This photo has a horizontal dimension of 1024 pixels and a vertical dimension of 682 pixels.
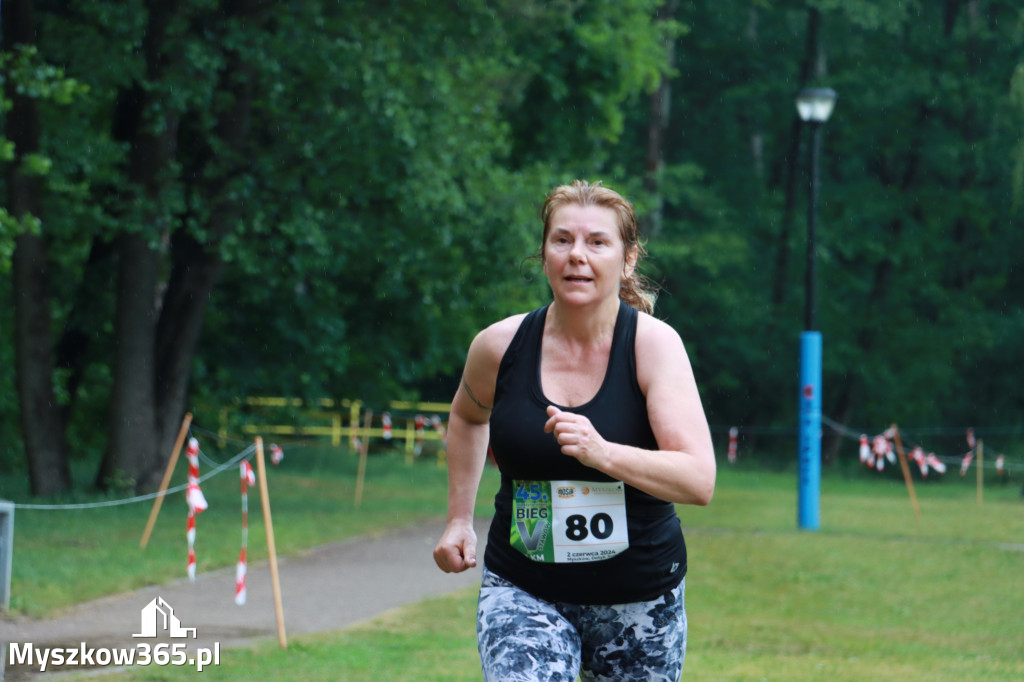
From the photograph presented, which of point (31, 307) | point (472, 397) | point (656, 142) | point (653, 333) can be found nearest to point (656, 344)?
point (653, 333)

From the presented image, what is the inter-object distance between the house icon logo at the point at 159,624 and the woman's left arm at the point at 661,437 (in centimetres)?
653

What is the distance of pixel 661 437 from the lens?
3328mm

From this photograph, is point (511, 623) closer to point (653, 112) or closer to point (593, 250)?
point (593, 250)

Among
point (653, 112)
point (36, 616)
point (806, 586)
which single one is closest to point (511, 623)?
point (36, 616)

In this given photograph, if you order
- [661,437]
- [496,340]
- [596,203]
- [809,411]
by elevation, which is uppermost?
[596,203]

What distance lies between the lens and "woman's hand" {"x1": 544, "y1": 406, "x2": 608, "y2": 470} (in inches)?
123

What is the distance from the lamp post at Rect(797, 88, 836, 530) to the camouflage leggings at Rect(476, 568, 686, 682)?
14.4 metres

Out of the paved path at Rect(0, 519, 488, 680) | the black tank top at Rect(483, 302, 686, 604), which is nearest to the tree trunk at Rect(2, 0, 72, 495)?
the paved path at Rect(0, 519, 488, 680)

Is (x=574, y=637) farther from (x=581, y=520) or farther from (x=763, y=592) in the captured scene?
(x=763, y=592)

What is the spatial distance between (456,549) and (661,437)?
0.72 m

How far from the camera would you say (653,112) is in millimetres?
37469

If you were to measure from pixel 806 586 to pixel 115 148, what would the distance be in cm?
990

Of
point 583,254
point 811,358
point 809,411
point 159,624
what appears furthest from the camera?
point 809,411

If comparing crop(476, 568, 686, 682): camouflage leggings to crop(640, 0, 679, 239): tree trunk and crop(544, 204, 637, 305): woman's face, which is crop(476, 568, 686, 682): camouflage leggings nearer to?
crop(544, 204, 637, 305): woman's face
